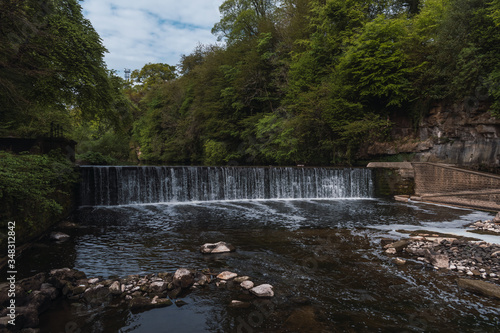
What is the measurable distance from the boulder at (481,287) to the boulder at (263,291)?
353cm

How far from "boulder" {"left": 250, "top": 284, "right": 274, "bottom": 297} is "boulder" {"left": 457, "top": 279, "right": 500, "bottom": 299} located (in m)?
3.53

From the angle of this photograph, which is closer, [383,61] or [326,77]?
[383,61]

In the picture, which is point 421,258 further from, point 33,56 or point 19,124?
point 19,124

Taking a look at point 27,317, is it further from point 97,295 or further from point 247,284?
point 247,284

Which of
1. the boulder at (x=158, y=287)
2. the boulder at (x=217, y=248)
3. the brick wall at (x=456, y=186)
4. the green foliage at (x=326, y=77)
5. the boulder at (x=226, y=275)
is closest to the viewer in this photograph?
the boulder at (x=158, y=287)

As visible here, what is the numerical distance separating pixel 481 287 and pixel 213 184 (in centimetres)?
1256

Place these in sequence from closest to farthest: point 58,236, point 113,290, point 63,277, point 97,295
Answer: point 97,295, point 113,290, point 63,277, point 58,236

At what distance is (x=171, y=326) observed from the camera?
13.4ft

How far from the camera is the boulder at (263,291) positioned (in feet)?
15.9

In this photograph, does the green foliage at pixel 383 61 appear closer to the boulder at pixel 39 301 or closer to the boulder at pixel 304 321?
the boulder at pixel 304 321

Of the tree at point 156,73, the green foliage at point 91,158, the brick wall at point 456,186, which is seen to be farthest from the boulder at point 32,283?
the tree at point 156,73

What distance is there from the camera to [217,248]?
7.09 meters

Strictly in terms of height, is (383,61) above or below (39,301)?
above

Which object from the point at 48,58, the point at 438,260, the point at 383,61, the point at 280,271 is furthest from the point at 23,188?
the point at 383,61
